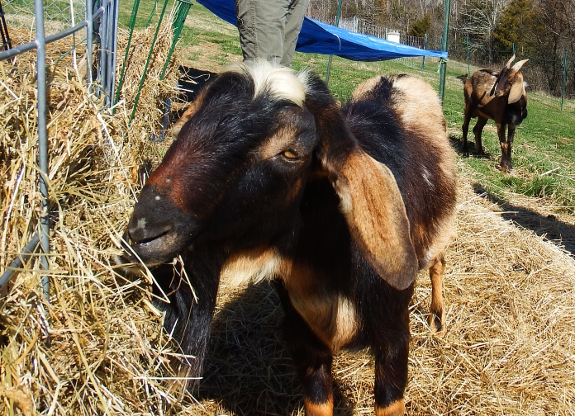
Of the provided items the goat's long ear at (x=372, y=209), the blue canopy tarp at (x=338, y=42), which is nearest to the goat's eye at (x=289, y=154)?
the goat's long ear at (x=372, y=209)

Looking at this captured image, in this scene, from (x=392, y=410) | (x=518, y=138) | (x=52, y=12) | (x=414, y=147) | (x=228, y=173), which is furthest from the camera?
(x=518, y=138)

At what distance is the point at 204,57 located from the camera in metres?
16.9

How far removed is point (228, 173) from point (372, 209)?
2.10 feet

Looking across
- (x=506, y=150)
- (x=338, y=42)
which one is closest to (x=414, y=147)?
(x=338, y=42)

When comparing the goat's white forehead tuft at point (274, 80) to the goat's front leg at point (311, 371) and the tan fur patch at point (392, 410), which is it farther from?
the tan fur patch at point (392, 410)

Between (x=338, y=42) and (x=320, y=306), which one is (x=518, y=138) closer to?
(x=338, y=42)

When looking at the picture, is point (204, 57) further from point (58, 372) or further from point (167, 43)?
point (58, 372)

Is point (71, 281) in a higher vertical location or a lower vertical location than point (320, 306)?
higher

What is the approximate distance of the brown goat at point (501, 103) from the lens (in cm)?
1181

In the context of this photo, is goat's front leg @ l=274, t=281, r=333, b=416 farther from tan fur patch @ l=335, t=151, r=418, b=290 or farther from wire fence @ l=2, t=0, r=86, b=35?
wire fence @ l=2, t=0, r=86, b=35

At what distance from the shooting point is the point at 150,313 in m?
2.62

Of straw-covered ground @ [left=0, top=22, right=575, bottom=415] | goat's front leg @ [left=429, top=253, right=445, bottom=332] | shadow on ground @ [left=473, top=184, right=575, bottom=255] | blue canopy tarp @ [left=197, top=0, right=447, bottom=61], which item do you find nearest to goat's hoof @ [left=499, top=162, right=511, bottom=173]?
shadow on ground @ [left=473, top=184, right=575, bottom=255]

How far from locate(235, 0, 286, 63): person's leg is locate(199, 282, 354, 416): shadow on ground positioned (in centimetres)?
203

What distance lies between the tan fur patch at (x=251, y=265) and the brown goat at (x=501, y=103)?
959cm
